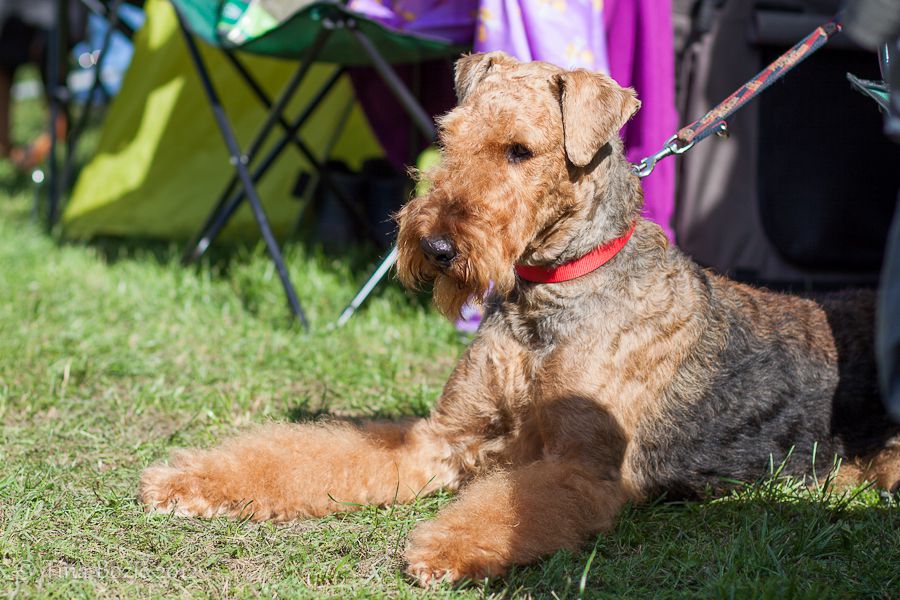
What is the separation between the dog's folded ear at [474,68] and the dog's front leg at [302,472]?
1048 millimetres

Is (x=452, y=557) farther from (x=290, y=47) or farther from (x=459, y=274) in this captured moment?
(x=290, y=47)

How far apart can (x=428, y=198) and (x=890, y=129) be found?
1.18 meters

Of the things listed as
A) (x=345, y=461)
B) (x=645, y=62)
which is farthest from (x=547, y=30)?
(x=345, y=461)

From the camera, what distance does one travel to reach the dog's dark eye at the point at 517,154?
2.49 meters

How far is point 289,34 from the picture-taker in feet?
13.4

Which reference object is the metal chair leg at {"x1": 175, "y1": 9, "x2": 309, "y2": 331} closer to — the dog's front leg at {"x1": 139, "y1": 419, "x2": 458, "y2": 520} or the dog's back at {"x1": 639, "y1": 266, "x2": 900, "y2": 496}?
the dog's front leg at {"x1": 139, "y1": 419, "x2": 458, "y2": 520}

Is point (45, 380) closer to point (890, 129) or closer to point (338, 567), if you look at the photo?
point (338, 567)

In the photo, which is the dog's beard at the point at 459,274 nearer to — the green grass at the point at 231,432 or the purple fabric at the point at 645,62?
the green grass at the point at 231,432

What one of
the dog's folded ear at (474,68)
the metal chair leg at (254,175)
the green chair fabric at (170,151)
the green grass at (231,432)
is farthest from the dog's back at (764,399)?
the green chair fabric at (170,151)

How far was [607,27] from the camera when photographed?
3.92 metres

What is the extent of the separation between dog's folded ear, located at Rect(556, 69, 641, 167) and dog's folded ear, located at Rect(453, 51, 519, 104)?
296mm

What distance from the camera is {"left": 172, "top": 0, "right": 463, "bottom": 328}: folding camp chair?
12.9ft

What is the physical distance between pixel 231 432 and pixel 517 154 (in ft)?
4.55

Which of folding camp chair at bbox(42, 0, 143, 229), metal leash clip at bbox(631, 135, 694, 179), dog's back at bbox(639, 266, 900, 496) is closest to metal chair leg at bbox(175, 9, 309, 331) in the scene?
folding camp chair at bbox(42, 0, 143, 229)
